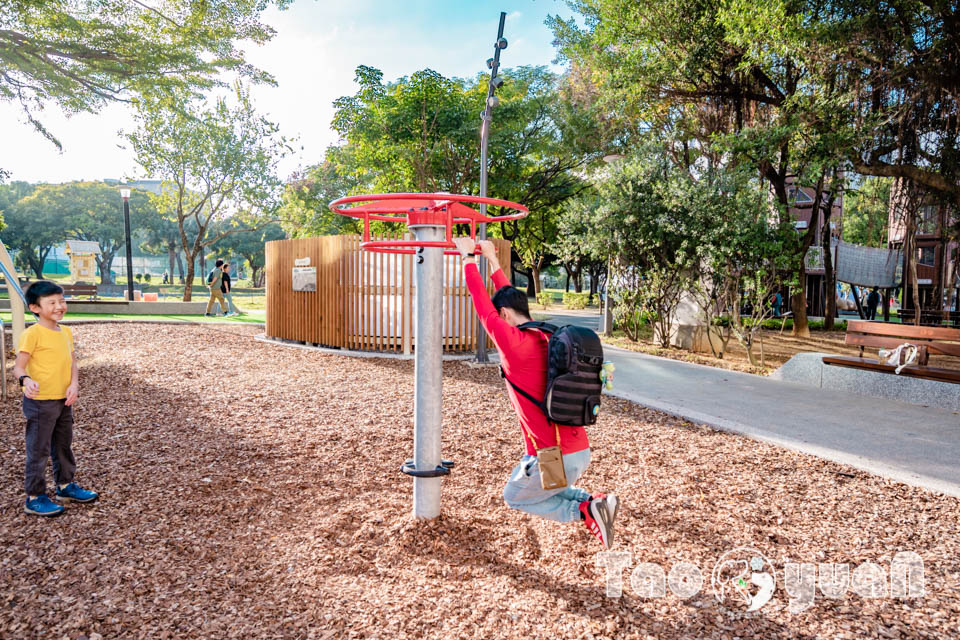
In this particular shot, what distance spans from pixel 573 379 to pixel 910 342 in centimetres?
744

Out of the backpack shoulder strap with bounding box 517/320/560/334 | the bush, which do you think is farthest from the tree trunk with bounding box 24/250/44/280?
the backpack shoulder strap with bounding box 517/320/560/334

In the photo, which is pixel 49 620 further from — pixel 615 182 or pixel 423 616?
pixel 615 182

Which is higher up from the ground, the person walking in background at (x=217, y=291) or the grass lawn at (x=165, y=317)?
the person walking in background at (x=217, y=291)

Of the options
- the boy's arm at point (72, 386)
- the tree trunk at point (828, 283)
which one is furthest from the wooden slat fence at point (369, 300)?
the tree trunk at point (828, 283)

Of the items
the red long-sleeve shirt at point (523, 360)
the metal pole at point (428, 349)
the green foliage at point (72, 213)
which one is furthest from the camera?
the green foliage at point (72, 213)

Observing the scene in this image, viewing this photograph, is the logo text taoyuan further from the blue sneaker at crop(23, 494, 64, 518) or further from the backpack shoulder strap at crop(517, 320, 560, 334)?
the blue sneaker at crop(23, 494, 64, 518)

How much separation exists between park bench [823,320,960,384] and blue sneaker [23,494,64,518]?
885cm

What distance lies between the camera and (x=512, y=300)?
2775 millimetres

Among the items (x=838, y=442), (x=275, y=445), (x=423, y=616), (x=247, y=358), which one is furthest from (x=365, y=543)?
(x=247, y=358)

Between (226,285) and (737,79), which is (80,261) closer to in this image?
(226,285)

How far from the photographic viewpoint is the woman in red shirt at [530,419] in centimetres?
265

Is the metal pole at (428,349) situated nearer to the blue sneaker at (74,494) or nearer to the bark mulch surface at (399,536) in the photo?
the bark mulch surface at (399,536)

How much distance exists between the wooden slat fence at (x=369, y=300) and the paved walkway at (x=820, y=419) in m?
3.12

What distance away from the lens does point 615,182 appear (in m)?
11.7
